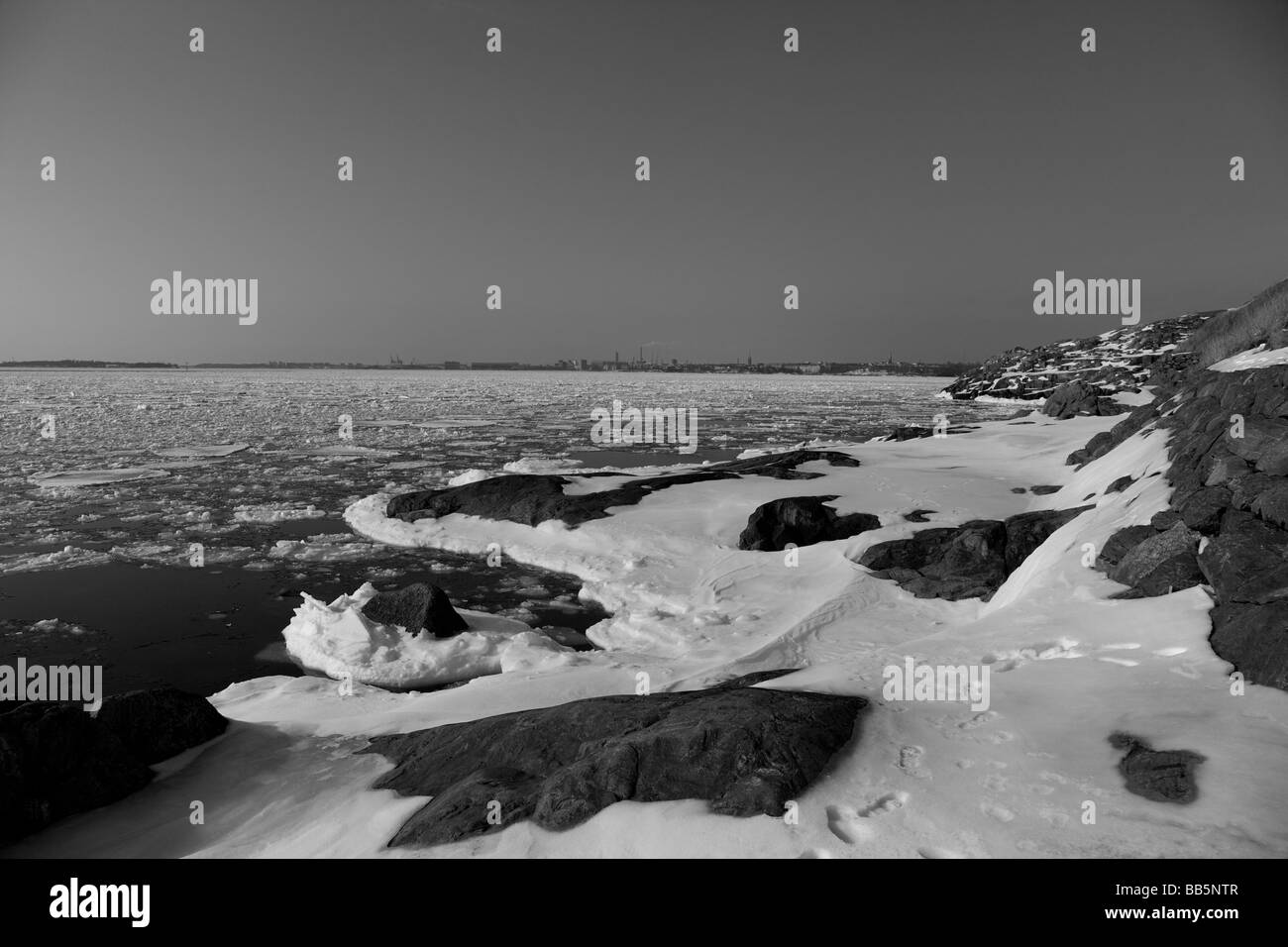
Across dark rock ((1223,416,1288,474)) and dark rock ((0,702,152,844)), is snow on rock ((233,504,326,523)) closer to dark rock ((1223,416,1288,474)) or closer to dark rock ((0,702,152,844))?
dark rock ((0,702,152,844))

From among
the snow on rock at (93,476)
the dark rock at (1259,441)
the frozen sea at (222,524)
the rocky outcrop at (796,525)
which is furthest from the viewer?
the snow on rock at (93,476)

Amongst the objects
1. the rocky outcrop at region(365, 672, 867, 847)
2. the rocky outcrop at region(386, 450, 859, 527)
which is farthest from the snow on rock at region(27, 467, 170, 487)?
the rocky outcrop at region(365, 672, 867, 847)

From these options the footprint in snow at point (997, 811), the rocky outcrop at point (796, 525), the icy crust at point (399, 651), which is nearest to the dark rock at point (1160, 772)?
the footprint in snow at point (997, 811)

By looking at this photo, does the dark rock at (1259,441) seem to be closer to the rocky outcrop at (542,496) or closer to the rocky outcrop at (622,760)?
the rocky outcrop at (622,760)

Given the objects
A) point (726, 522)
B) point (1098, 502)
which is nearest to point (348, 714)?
point (726, 522)

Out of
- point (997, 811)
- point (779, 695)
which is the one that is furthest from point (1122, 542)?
point (997, 811)
